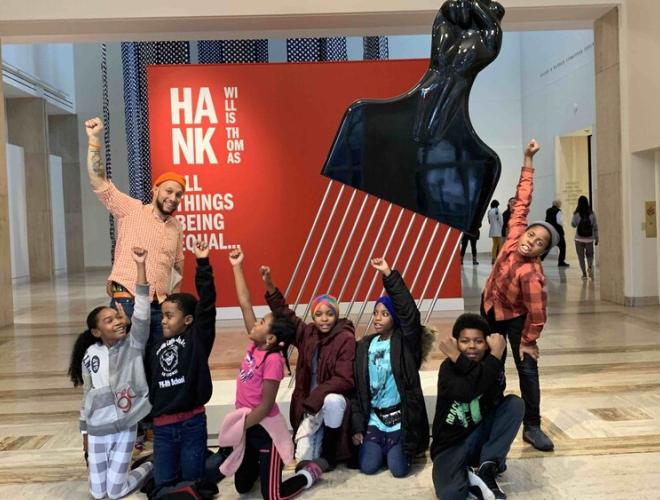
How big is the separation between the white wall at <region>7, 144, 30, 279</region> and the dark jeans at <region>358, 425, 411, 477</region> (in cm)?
1356

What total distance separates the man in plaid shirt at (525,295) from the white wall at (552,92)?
10677 millimetres

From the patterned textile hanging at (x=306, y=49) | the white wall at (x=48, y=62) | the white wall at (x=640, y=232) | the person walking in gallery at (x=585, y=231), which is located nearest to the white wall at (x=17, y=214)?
the white wall at (x=48, y=62)

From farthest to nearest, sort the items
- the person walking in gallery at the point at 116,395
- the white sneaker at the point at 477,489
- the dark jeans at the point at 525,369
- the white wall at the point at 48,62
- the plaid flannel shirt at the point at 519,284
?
the white wall at the point at 48,62 < the dark jeans at the point at 525,369 < the plaid flannel shirt at the point at 519,284 < the person walking in gallery at the point at 116,395 < the white sneaker at the point at 477,489

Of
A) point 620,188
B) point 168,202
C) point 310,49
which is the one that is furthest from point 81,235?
point 168,202

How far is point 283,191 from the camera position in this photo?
8750 mm

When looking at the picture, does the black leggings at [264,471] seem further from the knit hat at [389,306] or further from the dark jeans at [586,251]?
the dark jeans at [586,251]

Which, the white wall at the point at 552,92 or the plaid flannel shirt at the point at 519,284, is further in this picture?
the white wall at the point at 552,92

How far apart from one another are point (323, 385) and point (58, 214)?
16573mm

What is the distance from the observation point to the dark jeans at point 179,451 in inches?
128

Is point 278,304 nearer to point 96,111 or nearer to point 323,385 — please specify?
point 323,385

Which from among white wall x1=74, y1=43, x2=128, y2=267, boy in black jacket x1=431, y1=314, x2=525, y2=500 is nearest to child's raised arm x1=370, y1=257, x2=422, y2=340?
boy in black jacket x1=431, y1=314, x2=525, y2=500

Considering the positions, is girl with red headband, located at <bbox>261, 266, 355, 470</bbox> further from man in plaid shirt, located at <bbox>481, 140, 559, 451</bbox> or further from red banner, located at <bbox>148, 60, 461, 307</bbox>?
red banner, located at <bbox>148, 60, 461, 307</bbox>

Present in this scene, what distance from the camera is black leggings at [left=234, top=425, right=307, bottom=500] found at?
319cm

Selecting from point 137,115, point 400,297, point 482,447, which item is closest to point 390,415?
point 482,447
